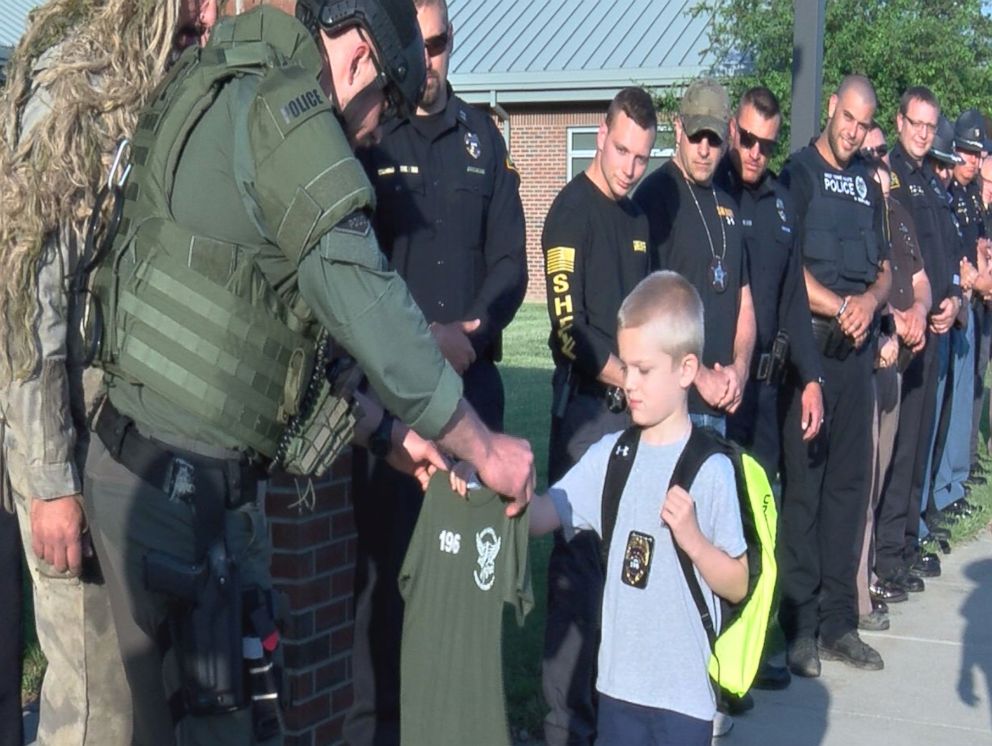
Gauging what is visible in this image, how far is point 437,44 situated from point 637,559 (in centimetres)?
185

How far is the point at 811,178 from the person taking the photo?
6.77 metres

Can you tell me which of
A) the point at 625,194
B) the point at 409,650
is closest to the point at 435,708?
the point at 409,650

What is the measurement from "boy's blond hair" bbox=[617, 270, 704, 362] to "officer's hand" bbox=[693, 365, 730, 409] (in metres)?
1.49

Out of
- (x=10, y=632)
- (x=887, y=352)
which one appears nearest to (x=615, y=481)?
(x=10, y=632)

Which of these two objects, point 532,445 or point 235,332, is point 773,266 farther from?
point 532,445

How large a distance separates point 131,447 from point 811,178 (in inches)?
173

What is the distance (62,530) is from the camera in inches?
137

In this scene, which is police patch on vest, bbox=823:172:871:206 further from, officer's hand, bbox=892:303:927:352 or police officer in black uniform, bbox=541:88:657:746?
police officer in black uniform, bbox=541:88:657:746

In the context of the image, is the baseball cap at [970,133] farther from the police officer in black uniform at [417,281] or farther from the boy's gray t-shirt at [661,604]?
the boy's gray t-shirt at [661,604]

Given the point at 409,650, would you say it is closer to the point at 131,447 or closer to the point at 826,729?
the point at 131,447

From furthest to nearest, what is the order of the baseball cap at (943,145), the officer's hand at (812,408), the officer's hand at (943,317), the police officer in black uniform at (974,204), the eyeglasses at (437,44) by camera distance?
the police officer in black uniform at (974,204)
the baseball cap at (943,145)
the officer's hand at (943,317)
the officer's hand at (812,408)
the eyeglasses at (437,44)

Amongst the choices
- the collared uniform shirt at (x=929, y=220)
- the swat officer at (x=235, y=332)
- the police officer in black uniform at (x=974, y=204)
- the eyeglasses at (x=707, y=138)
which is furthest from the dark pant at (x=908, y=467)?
the swat officer at (x=235, y=332)

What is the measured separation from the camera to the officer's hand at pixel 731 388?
5.44 m

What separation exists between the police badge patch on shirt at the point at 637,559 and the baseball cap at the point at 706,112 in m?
2.29
